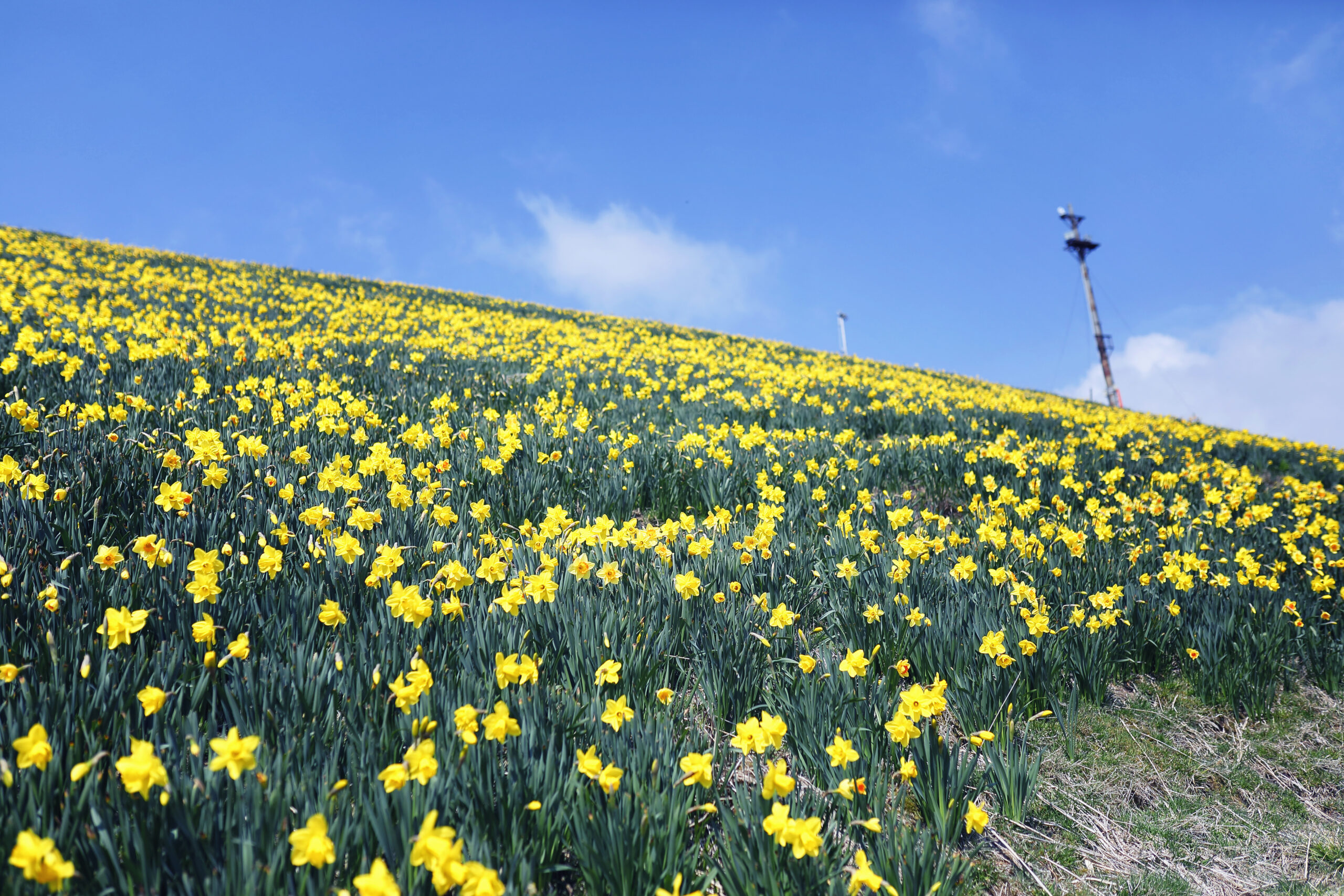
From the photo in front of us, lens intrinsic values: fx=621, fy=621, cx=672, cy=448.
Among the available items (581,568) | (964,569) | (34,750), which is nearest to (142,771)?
(34,750)

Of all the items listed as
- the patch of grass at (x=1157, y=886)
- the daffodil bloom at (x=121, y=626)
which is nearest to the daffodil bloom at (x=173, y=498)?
the daffodil bloom at (x=121, y=626)

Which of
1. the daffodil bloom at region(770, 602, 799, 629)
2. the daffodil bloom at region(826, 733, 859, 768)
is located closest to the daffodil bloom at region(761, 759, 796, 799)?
the daffodil bloom at region(826, 733, 859, 768)

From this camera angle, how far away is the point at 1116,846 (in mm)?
2279

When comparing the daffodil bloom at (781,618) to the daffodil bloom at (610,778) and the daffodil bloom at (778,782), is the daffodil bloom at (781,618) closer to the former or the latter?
the daffodil bloom at (778,782)

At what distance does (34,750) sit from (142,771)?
0.29m

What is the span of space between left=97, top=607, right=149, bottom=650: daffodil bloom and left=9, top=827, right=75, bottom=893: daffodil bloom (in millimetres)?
775

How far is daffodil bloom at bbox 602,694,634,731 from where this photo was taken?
6.54ft

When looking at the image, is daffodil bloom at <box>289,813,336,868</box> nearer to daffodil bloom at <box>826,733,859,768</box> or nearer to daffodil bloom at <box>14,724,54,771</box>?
daffodil bloom at <box>14,724,54,771</box>

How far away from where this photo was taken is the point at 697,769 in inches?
71.3

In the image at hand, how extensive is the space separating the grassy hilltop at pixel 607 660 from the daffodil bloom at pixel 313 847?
0.02 metres

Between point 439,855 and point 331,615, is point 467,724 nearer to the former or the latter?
point 439,855

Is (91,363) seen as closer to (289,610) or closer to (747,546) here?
(289,610)

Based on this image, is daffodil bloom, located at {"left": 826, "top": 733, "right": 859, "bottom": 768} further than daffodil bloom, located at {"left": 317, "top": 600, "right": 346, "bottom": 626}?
No

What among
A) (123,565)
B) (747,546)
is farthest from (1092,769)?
(123,565)
